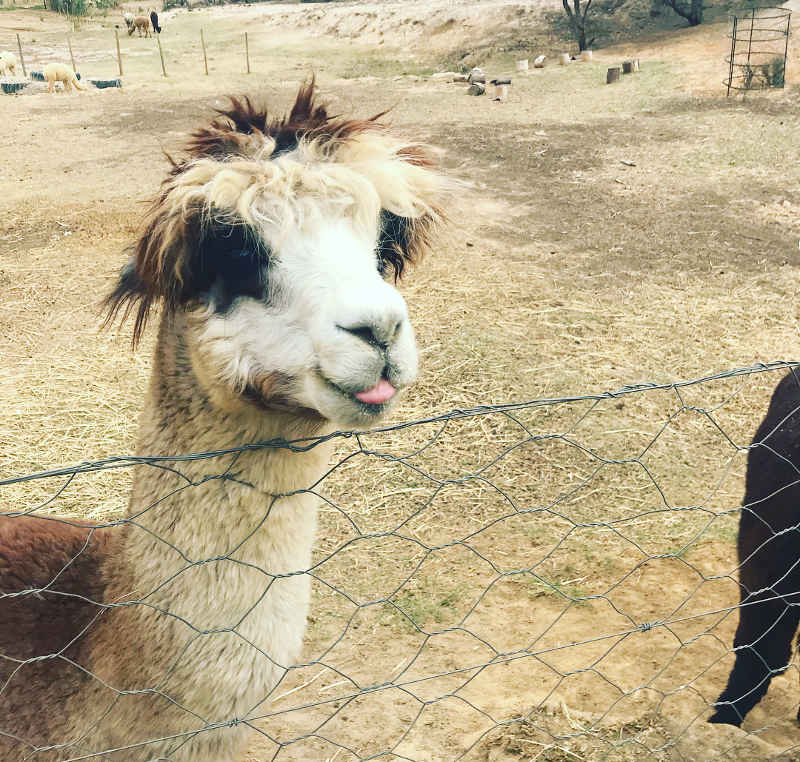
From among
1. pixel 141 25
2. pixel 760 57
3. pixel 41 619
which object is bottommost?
pixel 41 619

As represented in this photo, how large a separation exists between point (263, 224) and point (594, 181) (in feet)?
30.4

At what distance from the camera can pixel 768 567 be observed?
10.1 feet

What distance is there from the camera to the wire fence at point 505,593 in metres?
2.24

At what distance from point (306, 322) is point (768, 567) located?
212cm

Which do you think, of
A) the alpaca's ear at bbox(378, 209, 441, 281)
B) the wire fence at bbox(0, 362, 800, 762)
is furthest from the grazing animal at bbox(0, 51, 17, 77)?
the alpaca's ear at bbox(378, 209, 441, 281)

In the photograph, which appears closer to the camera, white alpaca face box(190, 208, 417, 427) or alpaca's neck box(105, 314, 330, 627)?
white alpaca face box(190, 208, 417, 427)

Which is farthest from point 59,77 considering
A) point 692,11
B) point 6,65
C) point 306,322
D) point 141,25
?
point 306,322

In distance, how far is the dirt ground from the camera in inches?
132

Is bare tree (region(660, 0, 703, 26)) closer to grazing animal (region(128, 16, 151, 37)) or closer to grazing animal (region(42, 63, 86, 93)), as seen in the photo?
grazing animal (region(42, 63, 86, 93))

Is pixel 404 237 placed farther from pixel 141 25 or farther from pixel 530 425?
pixel 141 25

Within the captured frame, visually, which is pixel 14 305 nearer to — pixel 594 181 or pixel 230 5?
pixel 594 181

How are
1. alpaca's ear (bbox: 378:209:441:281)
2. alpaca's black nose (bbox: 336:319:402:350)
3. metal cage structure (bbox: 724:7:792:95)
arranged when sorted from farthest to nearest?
metal cage structure (bbox: 724:7:792:95) → alpaca's ear (bbox: 378:209:441:281) → alpaca's black nose (bbox: 336:319:402:350)

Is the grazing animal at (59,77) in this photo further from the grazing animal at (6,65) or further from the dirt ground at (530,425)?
the dirt ground at (530,425)

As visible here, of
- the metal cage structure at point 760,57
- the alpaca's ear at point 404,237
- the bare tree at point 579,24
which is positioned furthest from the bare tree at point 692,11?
the alpaca's ear at point 404,237
